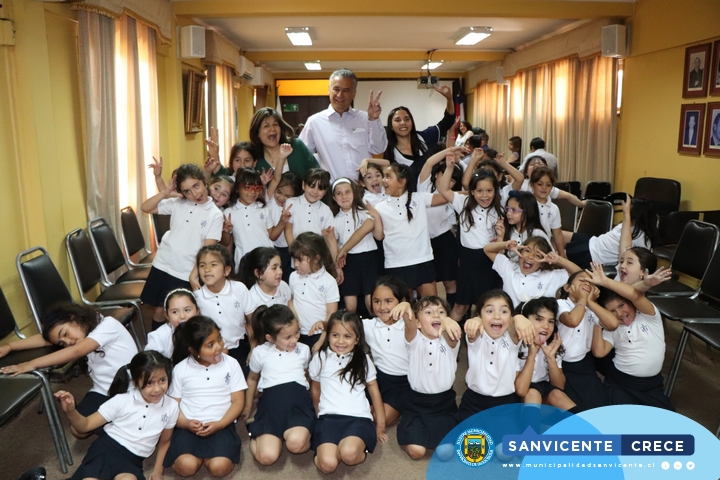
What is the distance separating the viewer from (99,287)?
4031mm

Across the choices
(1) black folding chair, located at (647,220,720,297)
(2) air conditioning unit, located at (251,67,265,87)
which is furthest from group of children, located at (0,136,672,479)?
(2) air conditioning unit, located at (251,67,265,87)

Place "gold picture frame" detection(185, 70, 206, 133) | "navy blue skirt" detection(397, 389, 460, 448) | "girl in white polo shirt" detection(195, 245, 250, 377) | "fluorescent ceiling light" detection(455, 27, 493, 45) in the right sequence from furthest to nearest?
"fluorescent ceiling light" detection(455, 27, 493, 45) < "gold picture frame" detection(185, 70, 206, 133) < "girl in white polo shirt" detection(195, 245, 250, 377) < "navy blue skirt" detection(397, 389, 460, 448)

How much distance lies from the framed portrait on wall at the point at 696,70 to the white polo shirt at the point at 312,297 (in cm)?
394

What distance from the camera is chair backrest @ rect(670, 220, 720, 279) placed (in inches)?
131

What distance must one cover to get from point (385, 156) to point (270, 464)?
84.2 inches

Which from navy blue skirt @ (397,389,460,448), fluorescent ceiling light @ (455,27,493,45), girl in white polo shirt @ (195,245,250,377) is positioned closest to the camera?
navy blue skirt @ (397,389,460,448)

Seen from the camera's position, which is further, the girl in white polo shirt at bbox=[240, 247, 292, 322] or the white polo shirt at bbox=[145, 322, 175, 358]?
the girl in white polo shirt at bbox=[240, 247, 292, 322]

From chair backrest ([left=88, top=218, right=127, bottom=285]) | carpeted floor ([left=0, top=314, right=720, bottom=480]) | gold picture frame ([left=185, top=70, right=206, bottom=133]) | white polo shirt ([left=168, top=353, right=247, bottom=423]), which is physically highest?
gold picture frame ([left=185, top=70, right=206, bottom=133])

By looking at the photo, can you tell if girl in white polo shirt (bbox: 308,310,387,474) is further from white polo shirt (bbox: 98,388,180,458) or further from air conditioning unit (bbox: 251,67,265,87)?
air conditioning unit (bbox: 251,67,265,87)

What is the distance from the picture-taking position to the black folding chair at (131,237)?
4031 mm

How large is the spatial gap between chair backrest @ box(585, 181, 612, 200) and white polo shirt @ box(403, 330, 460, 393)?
4405 millimetres

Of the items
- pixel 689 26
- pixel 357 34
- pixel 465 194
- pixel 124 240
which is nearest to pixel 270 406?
pixel 465 194

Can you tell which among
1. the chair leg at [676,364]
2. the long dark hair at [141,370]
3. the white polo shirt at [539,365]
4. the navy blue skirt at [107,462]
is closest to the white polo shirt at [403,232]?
the white polo shirt at [539,365]

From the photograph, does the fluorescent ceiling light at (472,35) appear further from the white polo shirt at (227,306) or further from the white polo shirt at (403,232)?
the white polo shirt at (227,306)
